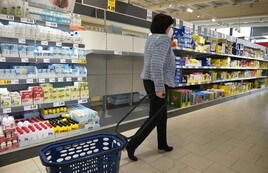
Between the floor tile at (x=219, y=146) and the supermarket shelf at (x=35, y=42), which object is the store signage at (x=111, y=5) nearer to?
the supermarket shelf at (x=35, y=42)

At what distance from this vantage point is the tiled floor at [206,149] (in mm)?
2365

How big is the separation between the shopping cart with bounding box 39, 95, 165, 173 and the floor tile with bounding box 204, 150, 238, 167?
1616 millimetres

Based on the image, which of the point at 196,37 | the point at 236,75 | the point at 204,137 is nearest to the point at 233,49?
the point at 236,75

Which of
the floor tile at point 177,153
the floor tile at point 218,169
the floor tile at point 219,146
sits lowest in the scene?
the floor tile at point 218,169

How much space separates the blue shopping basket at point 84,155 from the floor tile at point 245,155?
78.0 inches

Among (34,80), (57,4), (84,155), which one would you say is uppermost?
(57,4)

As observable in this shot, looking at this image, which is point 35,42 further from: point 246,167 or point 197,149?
point 246,167

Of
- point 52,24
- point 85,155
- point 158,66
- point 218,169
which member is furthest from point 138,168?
point 52,24

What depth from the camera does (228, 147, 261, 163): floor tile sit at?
2678 mm

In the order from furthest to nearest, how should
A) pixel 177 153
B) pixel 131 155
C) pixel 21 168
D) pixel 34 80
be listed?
pixel 177 153 < pixel 34 80 < pixel 131 155 < pixel 21 168

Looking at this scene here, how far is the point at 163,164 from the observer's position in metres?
2.45

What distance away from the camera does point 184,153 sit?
2764mm

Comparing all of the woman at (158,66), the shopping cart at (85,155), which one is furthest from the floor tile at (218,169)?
the shopping cart at (85,155)

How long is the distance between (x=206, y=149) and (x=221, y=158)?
29cm
